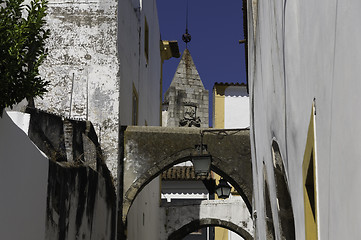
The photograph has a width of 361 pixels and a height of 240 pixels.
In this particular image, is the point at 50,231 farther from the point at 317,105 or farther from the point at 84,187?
the point at 317,105

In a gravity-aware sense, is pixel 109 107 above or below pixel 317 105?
above

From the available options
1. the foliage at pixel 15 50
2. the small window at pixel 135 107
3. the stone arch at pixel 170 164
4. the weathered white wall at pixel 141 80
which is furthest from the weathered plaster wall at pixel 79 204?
the small window at pixel 135 107

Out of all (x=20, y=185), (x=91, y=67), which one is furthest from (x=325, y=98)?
(x=91, y=67)

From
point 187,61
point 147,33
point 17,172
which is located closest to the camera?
point 17,172

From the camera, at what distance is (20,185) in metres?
7.27

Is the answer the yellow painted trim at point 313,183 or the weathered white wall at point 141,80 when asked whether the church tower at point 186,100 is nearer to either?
the weathered white wall at point 141,80

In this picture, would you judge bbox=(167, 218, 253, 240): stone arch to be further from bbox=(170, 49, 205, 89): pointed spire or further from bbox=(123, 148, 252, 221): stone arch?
bbox=(170, 49, 205, 89): pointed spire

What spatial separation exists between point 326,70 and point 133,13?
1247cm

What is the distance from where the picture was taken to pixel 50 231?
8.33 m

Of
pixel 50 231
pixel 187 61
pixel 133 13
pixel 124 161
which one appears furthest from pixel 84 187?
pixel 187 61

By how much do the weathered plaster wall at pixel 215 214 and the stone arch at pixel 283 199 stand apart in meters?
12.6

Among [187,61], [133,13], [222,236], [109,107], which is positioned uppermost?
[187,61]

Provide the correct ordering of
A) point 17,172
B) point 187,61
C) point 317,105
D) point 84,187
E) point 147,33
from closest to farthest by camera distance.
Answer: point 317,105
point 17,172
point 84,187
point 147,33
point 187,61

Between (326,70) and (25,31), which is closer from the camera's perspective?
(326,70)
